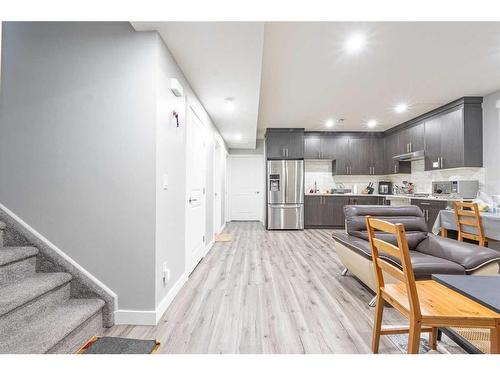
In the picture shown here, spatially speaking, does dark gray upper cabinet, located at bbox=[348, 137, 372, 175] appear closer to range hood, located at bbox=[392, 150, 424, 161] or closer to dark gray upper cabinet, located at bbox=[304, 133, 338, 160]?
dark gray upper cabinet, located at bbox=[304, 133, 338, 160]

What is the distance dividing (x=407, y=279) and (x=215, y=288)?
1951mm

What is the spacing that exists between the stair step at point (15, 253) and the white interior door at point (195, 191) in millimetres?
1436

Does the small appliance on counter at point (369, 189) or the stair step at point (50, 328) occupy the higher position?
the small appliance on counter at point (369, 189)

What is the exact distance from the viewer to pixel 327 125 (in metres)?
6.18

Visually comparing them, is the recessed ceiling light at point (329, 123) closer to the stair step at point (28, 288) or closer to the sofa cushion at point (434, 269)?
the sofa cushion at point (434, 269)

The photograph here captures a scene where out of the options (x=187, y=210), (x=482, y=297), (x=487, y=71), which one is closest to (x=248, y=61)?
(x=187, y=210)

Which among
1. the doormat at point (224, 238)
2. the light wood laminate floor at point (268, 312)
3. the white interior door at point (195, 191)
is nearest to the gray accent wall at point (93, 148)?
the light wood laminate floor at point (268, 312)

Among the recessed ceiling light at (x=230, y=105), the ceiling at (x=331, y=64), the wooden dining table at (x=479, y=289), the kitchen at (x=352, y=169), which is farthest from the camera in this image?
the kitchen at (x=352, y=169)

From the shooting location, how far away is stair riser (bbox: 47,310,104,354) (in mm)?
1465

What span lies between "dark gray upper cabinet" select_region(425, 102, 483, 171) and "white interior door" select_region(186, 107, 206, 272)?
14.6ft

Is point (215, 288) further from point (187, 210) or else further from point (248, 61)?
point (248, 61)

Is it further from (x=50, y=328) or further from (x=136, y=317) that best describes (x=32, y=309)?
(x=136, y=317)

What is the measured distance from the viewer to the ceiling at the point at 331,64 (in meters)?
2.28

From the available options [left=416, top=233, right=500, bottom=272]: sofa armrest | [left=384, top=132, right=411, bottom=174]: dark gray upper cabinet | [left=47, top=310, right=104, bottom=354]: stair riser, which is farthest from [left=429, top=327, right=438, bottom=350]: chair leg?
[left=384, top=132, right=411, bottom=174]: dark gray upper cabinet
